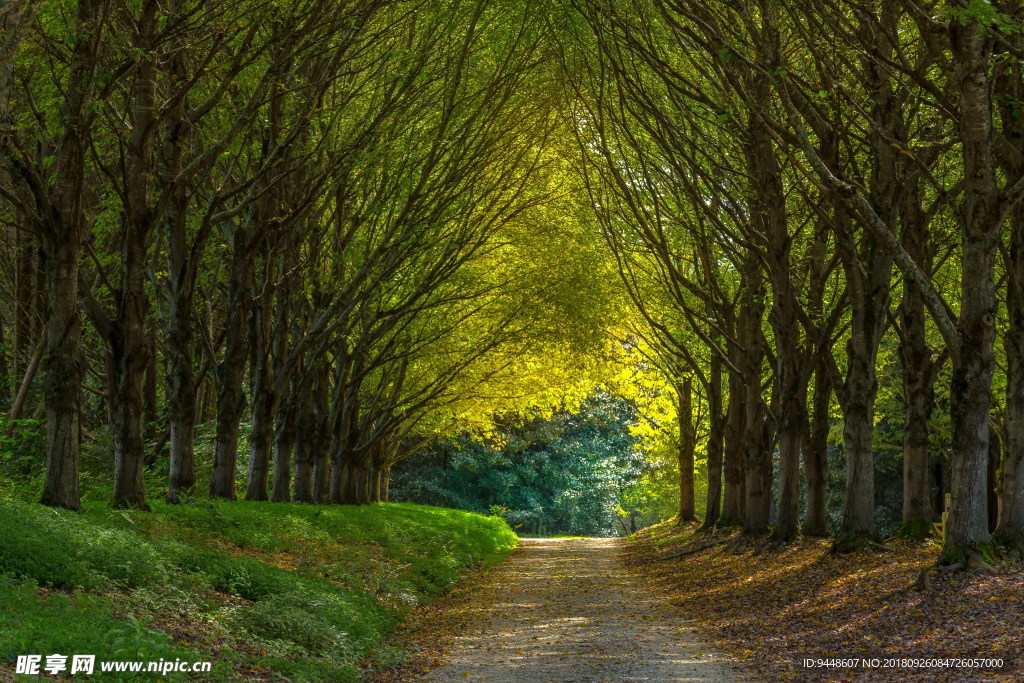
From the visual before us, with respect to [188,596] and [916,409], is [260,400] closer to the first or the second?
[188,596]

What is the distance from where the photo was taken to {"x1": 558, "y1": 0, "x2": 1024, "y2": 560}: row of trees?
38.4 ft

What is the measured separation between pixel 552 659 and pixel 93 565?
15.6 ft

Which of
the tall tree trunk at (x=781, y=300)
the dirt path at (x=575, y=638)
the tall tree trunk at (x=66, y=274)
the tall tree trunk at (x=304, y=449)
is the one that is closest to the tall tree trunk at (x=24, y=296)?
the tall tree trunk at (x=304, y=449)

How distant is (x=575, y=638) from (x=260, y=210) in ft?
36.8

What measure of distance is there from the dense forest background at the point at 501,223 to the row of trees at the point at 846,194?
0.24ft

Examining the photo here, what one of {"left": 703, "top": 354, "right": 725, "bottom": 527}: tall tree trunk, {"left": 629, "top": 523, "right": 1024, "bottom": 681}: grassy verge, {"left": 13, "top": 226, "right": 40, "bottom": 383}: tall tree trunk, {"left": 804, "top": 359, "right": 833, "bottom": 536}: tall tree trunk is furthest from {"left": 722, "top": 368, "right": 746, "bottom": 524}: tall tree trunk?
{"left": 13, "top": 226, "right": 40, "bottom": 383}: tall tree trunk

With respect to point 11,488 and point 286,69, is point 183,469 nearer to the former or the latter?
point 11,488

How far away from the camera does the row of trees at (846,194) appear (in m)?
11.7

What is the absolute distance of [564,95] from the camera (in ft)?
73.4

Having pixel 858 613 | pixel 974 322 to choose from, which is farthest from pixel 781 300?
pixel 858 613

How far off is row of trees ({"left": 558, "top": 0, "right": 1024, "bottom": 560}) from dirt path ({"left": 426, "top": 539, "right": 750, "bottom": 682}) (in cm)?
393

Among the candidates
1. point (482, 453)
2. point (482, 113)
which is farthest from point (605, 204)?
point (482, 453)

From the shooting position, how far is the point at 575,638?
11.4 metres

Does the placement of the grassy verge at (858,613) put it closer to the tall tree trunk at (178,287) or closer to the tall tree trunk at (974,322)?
the tall tree trunk at (974,322)
